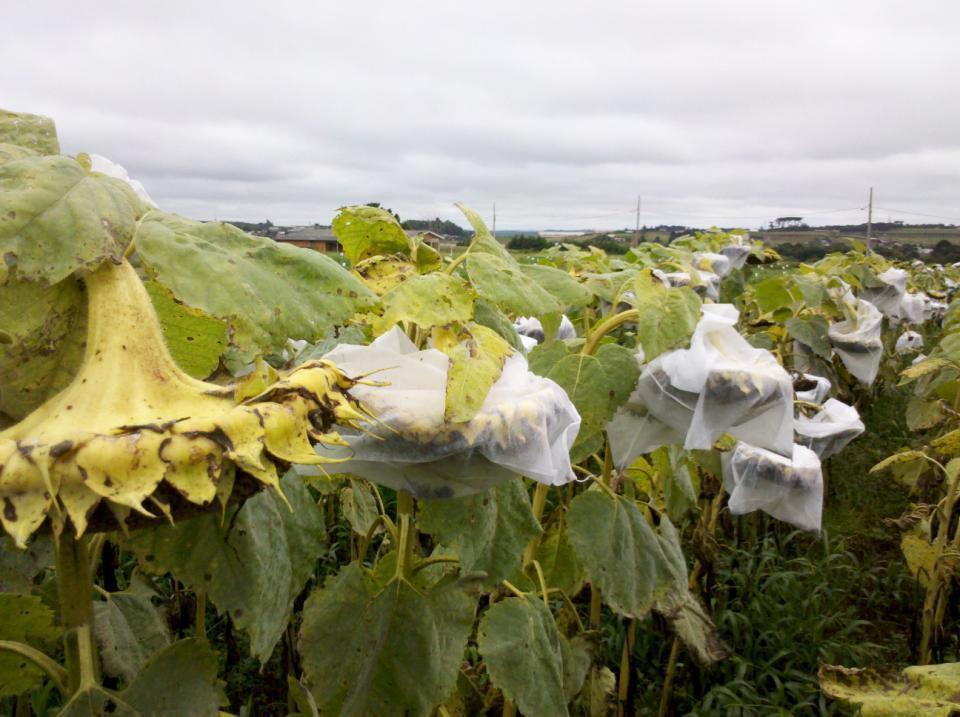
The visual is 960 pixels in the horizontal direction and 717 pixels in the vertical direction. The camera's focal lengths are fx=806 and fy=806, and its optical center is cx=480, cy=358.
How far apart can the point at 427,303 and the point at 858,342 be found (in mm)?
4487

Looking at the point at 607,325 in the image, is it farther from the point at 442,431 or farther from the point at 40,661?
the point at 40,661

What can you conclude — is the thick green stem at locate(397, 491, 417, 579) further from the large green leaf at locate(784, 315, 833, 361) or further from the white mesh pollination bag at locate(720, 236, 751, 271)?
the white mesh pollination bag at locate(720, 236, 751, 271)

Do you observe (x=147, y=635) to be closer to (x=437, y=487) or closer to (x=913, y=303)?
(x=437, y=487)

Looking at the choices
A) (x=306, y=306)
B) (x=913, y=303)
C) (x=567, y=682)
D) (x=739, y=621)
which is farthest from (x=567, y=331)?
(x=913, y=303)

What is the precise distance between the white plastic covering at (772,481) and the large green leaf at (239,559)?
1898 millimetres

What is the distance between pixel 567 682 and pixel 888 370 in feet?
20.7

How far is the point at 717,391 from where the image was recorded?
1494mm

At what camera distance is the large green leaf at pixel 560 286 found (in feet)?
4.34

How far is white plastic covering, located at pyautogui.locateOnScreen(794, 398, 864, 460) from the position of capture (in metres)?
3.14

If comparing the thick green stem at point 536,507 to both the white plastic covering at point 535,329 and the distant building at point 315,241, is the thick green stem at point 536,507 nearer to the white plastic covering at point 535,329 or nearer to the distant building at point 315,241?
the distant building at point 315,241

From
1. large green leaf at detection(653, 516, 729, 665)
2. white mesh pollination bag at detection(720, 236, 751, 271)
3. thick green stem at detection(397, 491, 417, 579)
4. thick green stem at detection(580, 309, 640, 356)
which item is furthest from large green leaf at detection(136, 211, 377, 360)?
white mesh pollination bag at detection(720, 236, 751, 271)

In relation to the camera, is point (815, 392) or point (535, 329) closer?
point (535, 329)

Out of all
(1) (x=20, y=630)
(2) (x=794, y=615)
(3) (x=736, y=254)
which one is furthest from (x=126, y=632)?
(3) (x=736, y=254)

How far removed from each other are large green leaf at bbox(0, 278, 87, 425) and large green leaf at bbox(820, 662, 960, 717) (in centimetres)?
92
